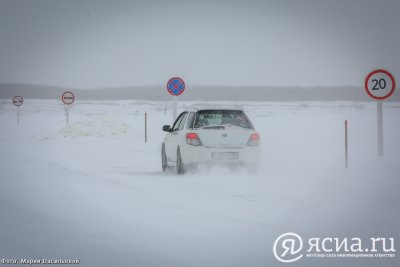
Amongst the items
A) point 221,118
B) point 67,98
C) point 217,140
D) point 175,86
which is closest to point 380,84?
point 221,118

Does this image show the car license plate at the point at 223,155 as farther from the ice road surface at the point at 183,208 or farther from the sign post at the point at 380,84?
the sign post at the point at 380,84

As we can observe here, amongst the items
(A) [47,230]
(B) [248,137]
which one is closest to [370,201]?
(B) [248,137]

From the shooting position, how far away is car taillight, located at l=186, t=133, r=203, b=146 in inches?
509

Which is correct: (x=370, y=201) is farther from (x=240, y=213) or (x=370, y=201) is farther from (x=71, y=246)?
(x=71, y=246)

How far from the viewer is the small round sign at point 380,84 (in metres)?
15.4

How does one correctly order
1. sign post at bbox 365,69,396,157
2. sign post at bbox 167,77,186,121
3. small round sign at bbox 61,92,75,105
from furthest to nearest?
small round sign at bbox 61,92,75,105, sign post at bbox 167,77,186,121, sign post at bbox 365,69,396,157

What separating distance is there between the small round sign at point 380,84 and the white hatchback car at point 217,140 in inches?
169

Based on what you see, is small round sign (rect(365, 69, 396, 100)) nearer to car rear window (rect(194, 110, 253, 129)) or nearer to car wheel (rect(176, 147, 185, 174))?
A: car rear window (rect(194, 110, 253, 129))

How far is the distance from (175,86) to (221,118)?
26.6 ft

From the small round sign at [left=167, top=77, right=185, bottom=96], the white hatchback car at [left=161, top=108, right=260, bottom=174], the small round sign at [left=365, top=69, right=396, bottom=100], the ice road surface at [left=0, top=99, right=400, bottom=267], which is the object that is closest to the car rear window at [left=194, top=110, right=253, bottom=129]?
the white hatchback car at [left=161, top=108, right=260, bottom=174]

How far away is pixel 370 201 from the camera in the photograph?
984cm

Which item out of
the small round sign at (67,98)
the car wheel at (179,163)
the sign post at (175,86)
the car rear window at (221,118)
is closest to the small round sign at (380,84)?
the car rear window at (221,118)

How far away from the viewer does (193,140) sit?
42.5 feet

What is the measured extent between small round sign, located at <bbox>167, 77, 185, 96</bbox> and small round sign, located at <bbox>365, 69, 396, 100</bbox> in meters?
7.39
